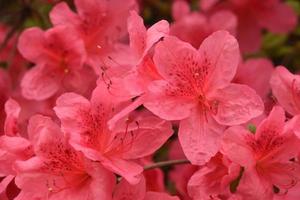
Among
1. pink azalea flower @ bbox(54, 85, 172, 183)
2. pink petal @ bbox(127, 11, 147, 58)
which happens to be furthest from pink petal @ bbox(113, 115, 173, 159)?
pink petal @ bbox(127, 11, 147, 58)

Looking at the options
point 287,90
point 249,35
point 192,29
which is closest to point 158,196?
point 287,90

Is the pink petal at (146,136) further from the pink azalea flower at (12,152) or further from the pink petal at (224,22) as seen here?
the pink petal at (224,22)

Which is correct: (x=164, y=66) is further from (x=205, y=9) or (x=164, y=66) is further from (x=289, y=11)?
(x=289, y=11)

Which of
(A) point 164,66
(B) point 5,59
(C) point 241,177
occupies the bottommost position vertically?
(B) point 5,59

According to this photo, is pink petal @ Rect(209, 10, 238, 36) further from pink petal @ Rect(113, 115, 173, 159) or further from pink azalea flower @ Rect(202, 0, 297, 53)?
pink petal @ Rect(113, 115, 173, 159)

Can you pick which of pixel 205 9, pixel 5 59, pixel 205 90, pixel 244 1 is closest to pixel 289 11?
pixel 244 1

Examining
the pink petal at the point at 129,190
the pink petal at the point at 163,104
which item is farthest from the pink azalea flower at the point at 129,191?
the pink petal at the point at 163,104
